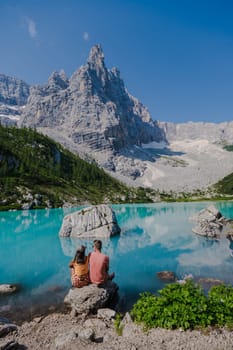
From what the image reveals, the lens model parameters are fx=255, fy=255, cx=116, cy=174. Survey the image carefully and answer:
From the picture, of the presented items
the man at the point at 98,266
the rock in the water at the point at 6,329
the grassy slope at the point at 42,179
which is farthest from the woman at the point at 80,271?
the grassy slope at the point at 42,179

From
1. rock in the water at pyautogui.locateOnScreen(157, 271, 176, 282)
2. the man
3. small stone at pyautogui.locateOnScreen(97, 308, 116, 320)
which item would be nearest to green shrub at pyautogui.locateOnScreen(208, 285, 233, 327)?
small stone at pyautogui.locateOnScreen(97, 308, 116, 320)

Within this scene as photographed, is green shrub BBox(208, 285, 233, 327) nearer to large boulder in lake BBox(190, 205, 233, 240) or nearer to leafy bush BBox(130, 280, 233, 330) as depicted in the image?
leafy bush BBox(130, 280, 233, 330)

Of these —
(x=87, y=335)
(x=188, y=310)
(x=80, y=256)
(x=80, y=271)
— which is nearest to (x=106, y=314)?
(x=80, y=271)

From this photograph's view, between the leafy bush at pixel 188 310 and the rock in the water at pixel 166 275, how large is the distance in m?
9.77

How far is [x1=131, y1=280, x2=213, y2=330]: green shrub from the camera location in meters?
8.43

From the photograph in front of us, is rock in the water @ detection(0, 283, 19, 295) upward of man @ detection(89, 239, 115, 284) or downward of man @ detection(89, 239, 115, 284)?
downward

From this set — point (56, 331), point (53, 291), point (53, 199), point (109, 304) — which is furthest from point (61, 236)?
point (53, 199)

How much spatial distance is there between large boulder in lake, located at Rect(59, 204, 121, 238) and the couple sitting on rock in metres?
24.8

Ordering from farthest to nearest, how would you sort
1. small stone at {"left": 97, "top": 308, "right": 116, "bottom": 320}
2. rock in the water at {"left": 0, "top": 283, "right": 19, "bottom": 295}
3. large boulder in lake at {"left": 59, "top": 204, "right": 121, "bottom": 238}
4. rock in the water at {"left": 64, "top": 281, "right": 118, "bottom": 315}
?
large boulder in lake at {"left": 59, "top": 204, "right": 121, "bottom": 238} < rock in the water at {"left": 0, "top": 283, "right": 19, "bottom": 295} < rock in the water at {"left": 64, "top": 281, "right": 118, "bottom": 315} < small stone at {"left": 97, "top": 308, "right": 116, "bottom": 320}

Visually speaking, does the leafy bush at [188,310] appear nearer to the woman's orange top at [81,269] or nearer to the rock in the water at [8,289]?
the woman's orange top at [81,269]

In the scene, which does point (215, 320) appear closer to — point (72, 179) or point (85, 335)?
point (85, 335)

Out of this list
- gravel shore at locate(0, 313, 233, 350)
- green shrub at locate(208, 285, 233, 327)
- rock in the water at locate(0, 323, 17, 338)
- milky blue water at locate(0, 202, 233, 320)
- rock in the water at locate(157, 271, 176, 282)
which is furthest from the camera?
rock in the water at locate(157, 271, 176, 282)

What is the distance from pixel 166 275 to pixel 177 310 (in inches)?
440

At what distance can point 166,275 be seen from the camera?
19219 mm
